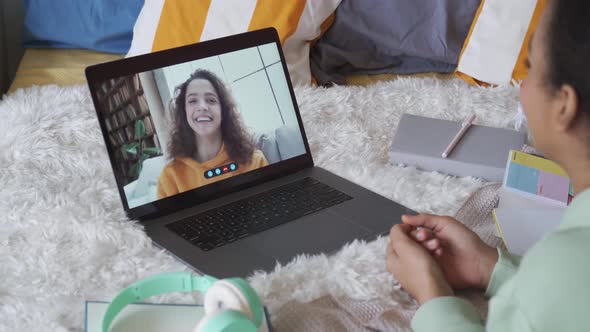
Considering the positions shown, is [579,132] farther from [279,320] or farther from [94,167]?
[94,167]

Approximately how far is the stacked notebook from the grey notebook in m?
0.06

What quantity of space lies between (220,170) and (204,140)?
57 millimetres

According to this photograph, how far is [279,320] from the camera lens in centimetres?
87

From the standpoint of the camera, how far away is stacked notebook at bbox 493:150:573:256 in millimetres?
1049

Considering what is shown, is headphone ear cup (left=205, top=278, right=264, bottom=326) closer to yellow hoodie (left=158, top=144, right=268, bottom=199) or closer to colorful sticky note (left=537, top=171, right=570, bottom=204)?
yellow hoodie (left=158, top=144, right=268, bottom=199)

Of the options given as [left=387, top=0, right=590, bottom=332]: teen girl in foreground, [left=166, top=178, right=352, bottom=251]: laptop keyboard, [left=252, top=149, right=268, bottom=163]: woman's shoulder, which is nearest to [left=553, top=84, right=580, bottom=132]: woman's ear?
[left=387, top=0, right=590, bottom=332]: teen girl in foreground

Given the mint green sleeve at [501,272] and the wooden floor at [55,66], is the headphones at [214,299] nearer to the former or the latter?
the mint green sleeve at [501,272]

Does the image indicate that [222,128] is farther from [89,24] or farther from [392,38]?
[89,24]

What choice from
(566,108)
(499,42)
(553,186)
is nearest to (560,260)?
(566,108)

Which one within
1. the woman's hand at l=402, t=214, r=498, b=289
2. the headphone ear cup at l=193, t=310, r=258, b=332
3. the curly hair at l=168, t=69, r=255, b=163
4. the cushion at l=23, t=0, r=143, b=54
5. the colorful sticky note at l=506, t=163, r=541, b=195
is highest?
the cushion at l=23, t=0, r=143, b=54

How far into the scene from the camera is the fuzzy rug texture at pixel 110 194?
0.93 metres

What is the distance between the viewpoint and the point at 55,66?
179 cm

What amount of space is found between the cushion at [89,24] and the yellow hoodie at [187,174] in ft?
2.46

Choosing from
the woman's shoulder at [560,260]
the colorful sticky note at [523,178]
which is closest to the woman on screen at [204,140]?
the colorful sticky note at [523,178]
